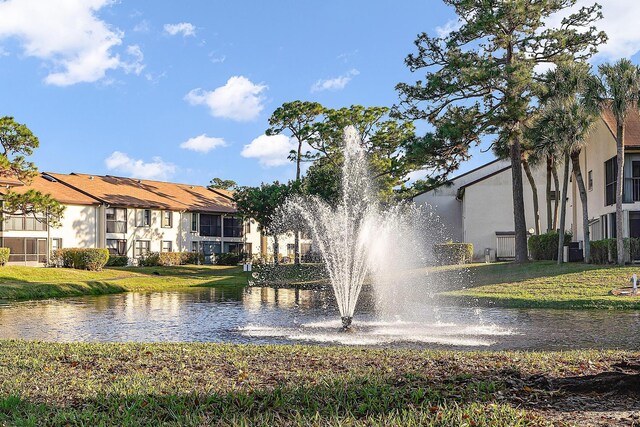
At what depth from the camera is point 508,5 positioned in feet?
111

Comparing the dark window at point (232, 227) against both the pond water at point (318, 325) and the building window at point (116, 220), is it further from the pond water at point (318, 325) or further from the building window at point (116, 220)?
the pond water at point (318, 325)

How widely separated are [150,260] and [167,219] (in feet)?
26.0

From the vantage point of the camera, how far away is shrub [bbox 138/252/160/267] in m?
51.1

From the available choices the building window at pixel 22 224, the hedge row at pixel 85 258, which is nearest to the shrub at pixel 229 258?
the building window at pixel 22 224

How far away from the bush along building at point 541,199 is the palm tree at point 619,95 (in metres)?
2.43

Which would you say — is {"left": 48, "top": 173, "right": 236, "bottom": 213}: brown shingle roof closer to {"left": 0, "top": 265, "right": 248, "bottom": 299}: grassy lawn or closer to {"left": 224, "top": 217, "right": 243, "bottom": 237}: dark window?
{"left": 224, "top": 217, "right": 243, "bottom": 237}: dark window

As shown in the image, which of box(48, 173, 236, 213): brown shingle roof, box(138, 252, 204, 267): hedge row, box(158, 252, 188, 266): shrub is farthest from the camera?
box(48, 173, 236, 213): brown shingle roof

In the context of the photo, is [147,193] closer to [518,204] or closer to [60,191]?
[60,191]

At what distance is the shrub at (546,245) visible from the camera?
35.1 metres

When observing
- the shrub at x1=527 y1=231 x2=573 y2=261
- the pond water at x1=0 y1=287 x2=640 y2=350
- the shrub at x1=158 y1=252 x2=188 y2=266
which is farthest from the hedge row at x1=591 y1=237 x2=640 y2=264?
the shrub at x1=158 y1=252 x2=188 y2=266

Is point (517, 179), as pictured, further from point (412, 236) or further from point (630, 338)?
point (630, 338)

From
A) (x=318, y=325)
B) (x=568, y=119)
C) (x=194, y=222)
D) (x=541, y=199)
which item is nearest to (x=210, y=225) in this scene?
(x=194, y=222)

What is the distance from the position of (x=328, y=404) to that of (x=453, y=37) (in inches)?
1279

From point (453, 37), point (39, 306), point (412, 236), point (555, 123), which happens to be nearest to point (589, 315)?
point (555, 123)
